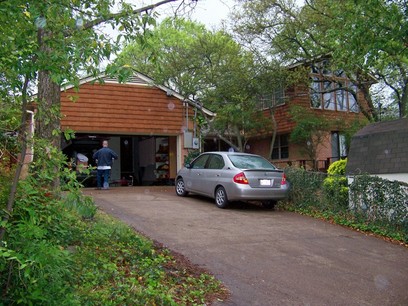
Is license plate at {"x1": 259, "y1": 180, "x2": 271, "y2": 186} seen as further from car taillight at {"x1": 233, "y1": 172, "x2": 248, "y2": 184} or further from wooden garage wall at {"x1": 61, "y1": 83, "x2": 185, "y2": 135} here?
wooden garage wall at {"x1": 61, "y1": 83, "x2": 185, "y2": 135}

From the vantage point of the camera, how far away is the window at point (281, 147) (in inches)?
975

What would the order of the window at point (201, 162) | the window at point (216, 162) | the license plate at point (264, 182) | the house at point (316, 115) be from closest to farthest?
1. the license plate at point (264, 182)
2. the window at point (216, 162)
3. the window at point (201, 162)
4. the house at point (316, 115)

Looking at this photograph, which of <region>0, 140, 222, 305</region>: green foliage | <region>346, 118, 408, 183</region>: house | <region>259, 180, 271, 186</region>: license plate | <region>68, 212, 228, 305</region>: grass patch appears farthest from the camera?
<region>259, 180, 271, 186</region>: license plate

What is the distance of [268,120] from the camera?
21719mm

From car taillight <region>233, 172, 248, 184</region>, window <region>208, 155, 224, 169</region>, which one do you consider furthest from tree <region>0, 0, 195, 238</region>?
window <region>208, 155, 224, 169</region>

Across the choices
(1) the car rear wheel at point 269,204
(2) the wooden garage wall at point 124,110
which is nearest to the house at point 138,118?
(2) the wooden garage wall at point 124,110

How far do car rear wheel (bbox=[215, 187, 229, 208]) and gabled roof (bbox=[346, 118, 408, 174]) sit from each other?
341cm

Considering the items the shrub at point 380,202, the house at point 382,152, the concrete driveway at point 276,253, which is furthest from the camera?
the house at point 382,152

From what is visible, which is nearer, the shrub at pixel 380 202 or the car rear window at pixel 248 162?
the shrub at pixel 380 202

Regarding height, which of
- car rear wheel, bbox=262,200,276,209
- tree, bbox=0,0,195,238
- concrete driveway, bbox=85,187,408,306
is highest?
tree, bbox=0,0,195,238

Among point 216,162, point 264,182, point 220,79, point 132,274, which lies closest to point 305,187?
point 264,182

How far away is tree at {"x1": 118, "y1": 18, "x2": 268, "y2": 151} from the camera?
19.2m

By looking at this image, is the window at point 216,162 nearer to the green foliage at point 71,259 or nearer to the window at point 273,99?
the green foliage at point 71,259

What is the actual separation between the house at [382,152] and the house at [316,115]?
7.93 meters
